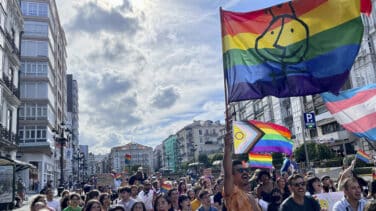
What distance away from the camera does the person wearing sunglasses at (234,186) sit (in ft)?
13.6

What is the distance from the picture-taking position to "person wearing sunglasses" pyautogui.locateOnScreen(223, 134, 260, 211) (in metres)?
4.14

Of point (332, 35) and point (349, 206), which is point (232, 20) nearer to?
point (332, 35)

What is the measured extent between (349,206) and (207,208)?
270cm

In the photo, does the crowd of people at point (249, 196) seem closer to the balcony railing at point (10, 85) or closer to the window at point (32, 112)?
the balcony railing at point (10, 85)

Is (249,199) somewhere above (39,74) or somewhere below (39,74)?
below

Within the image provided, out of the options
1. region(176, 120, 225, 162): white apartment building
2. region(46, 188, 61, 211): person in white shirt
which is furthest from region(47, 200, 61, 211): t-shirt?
region(176, 120, 225, 162): white apartment building

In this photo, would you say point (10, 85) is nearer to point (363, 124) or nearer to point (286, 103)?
point (363, 124)

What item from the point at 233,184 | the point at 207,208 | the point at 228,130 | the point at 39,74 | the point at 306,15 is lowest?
the point at 207,208

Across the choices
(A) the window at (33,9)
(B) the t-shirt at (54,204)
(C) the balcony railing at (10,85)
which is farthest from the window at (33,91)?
(B) the t-shirt at (54,204)

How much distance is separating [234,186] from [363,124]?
5139mm

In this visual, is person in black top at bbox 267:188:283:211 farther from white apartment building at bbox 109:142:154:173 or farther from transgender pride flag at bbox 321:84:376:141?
white apartment building at bbox 109:142:154:173

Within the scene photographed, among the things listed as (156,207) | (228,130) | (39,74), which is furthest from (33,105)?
(228,130)

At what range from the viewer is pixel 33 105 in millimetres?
42562

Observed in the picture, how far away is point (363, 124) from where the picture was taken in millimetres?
8078
